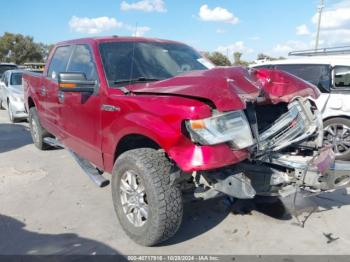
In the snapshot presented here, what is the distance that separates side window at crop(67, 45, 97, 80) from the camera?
4402 mm

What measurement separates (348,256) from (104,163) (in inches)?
104

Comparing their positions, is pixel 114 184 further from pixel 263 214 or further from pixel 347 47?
pixel 347 47

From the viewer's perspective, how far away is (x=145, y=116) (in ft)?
11.1

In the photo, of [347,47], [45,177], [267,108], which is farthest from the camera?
[347,47]

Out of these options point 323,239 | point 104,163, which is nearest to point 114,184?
point 104,163

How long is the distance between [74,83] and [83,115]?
583mm

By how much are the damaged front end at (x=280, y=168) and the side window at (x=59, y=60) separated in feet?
9.91

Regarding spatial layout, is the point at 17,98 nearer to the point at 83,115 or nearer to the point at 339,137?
the point at 83,115

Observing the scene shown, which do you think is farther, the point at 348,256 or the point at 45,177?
the point at 45,177

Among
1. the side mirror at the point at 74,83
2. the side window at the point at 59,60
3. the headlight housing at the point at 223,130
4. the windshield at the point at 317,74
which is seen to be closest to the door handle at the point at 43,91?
the side window at the point at 59,60

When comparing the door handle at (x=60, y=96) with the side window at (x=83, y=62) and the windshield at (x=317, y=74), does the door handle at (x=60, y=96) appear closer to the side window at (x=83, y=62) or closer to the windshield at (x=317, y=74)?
the side window at (x=83, y=62)

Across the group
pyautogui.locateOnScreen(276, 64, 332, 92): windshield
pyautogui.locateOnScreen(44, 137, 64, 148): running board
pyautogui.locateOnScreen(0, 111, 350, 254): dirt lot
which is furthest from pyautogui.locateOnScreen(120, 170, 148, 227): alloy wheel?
pyautogui.locateOnScreen(276, 64, 332, 92): windshield

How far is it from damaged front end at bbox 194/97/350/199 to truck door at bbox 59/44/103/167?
4.68 ft

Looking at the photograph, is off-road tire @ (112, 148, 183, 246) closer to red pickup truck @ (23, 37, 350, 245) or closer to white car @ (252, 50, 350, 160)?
red pickup truck @ (23, 37, 350, 245)
